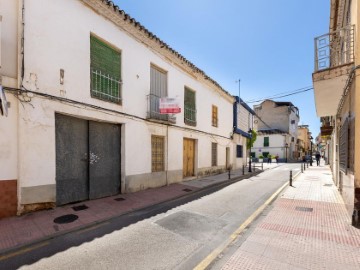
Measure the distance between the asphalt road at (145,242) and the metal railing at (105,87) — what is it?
4300 millimetres

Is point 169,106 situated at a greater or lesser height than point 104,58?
lesser

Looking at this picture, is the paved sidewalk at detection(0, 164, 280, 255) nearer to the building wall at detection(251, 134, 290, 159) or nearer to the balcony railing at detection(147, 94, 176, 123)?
the balcony railing at detection(147, 94, 176, 123)

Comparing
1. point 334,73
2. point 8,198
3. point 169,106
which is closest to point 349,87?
point 334,73

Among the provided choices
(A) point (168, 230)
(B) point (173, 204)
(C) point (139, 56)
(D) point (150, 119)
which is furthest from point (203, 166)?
(A) point (168, 230)

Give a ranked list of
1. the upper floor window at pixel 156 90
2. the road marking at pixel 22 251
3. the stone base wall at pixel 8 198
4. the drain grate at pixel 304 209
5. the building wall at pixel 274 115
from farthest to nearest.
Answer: the building wall at pixel 274 115, the upper floor window at pixel 156 90, the drain grate at pixel 304 209, the stone base wall at pixel 8 198, the road marking at pixel 22 251

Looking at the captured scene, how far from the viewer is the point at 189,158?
13.6m

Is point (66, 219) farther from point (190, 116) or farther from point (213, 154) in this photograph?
point (213, 154)

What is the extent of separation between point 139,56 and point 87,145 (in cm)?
445

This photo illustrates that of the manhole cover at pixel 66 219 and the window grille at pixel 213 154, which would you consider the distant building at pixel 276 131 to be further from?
the manhole cover at pixel 66 219

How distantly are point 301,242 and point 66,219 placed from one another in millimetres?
5480

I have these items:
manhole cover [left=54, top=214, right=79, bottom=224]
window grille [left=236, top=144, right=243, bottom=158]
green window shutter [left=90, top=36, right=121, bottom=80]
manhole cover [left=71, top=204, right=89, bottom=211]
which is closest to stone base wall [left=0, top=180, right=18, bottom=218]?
manhole cover [left=54, top=214, right=79, bottom=224]

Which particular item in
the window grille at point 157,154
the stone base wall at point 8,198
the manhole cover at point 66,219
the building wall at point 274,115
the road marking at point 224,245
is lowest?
the road marking at point 224,245

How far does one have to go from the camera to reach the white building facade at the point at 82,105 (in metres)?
5.71

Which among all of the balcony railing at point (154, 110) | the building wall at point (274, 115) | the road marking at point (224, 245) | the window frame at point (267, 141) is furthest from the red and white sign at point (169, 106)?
the building wall at point (274, 115)
